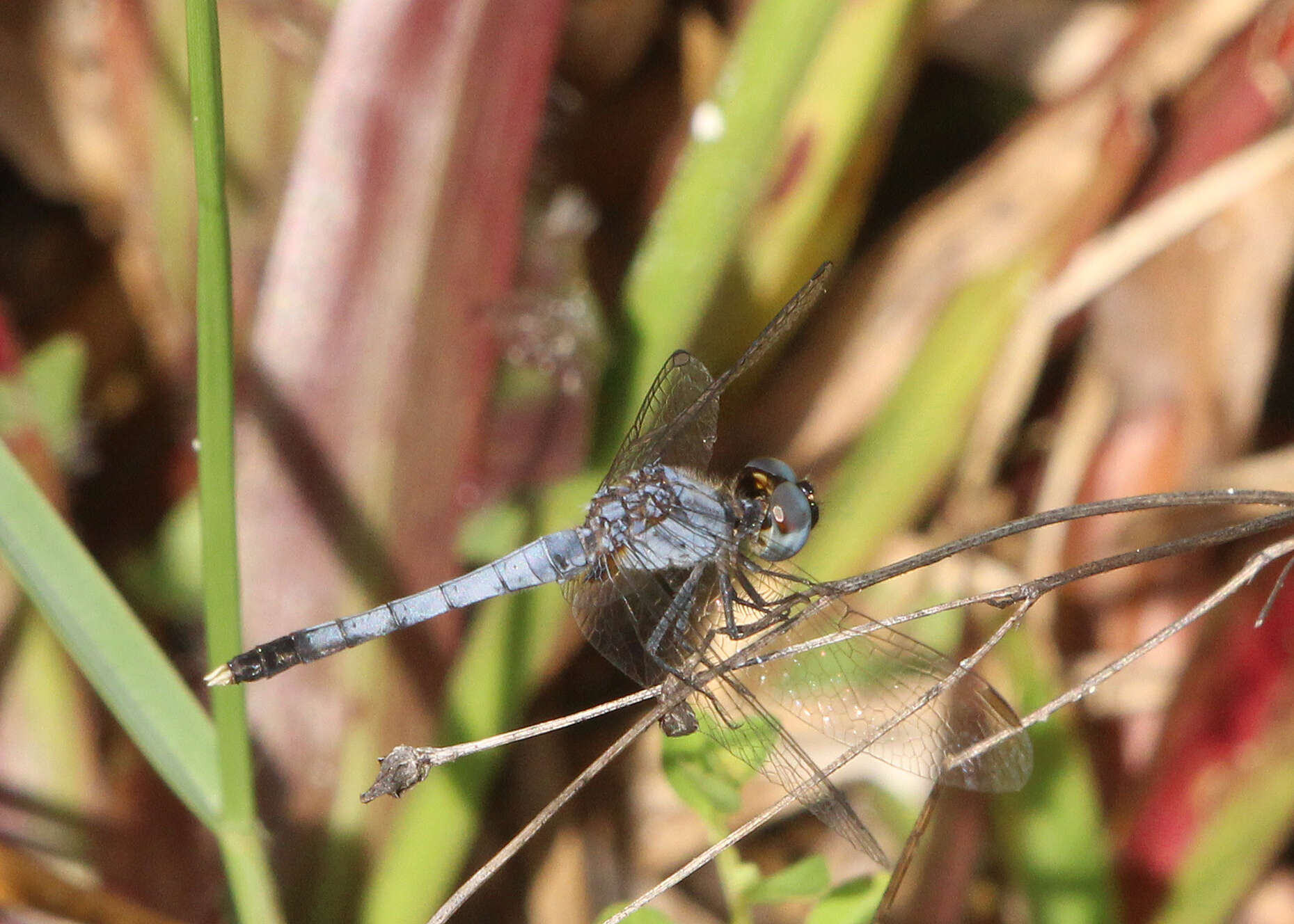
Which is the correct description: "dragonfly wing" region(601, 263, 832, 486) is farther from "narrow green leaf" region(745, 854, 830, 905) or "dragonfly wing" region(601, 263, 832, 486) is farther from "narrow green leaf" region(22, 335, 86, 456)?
"narrow green leaf" region(22, 335, 86, 456)

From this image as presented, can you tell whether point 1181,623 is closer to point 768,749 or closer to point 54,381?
point 768,749

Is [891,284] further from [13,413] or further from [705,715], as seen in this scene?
[13,413]

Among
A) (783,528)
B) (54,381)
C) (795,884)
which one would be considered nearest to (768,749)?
(795,884)

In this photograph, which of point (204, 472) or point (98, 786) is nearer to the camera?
point (204, 472)

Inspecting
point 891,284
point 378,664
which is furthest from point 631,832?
point 891,284

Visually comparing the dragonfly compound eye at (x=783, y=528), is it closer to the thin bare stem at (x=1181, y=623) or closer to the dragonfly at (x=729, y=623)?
the dragonfly at (x=729, y=623)

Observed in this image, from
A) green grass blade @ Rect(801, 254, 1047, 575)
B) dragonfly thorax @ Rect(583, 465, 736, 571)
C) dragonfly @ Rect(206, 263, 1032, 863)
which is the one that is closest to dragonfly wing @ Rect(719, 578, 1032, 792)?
dragonfly @ Rect(206, 263, 1032, 863)
